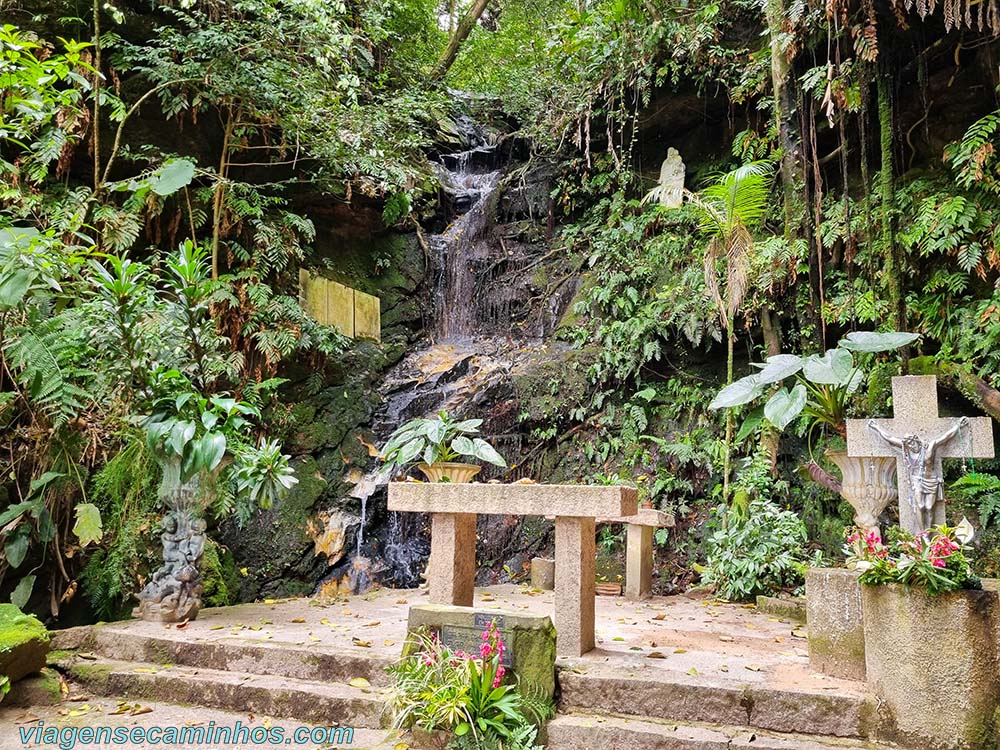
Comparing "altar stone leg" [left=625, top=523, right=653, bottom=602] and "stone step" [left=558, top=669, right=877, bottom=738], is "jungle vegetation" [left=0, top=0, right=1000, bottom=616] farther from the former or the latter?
"stone step" [left=558, top=669, right=877, bottom=738]

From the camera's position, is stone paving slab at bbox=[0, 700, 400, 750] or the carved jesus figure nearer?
stone paving slab at bbox=[0, 700, 400, 750]

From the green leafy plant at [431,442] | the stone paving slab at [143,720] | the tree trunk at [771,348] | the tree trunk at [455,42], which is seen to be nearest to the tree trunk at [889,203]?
the tree trunk at [771,348]

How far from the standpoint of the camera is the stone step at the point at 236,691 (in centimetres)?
362

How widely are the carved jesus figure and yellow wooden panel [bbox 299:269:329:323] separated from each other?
8.04m

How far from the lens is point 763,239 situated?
8.76 meters

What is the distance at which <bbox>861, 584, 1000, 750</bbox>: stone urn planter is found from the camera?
2932mm

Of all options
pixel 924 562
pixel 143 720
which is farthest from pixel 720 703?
pixel 143 720

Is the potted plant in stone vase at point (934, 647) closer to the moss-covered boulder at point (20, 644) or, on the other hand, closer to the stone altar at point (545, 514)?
the stone altar at point (545, 514)

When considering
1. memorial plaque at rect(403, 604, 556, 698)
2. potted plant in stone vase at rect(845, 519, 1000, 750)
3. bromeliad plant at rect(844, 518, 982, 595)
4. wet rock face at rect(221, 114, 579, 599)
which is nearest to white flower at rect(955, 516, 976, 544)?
bromeliad plant at rect(844, 518, 982, 595)

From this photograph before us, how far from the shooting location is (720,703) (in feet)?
10.8

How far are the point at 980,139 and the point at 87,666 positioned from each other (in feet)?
29.2

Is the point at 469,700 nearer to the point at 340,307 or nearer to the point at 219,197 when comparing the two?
the point at 219,197

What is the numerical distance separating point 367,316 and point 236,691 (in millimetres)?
8092

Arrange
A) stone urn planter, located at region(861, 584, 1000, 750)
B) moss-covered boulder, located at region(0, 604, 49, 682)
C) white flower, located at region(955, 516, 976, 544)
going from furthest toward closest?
moss-covered boulder, located at region(0, 604, 49, 682)
white flower, located at region(955, 516, 976, 544)
stone urn planter, located at region(861, 584, 1000, 750)
